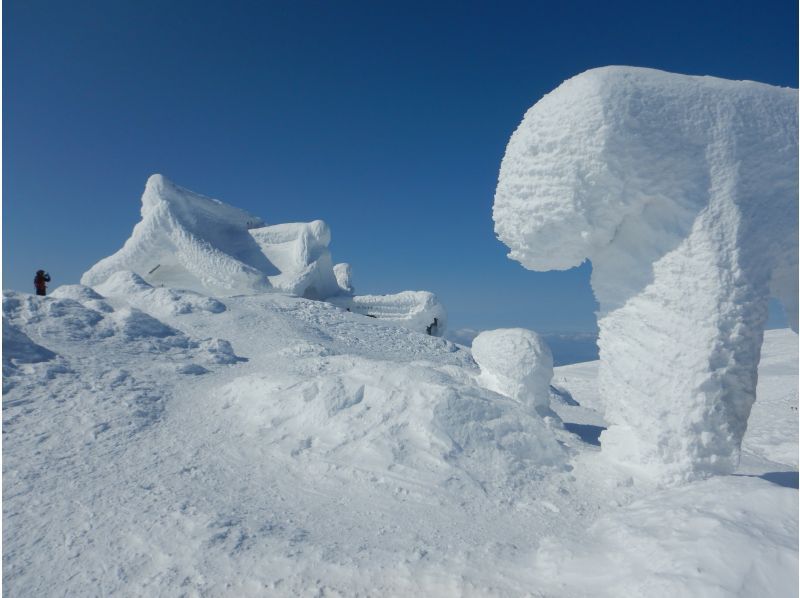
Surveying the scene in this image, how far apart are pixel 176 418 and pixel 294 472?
2.00 meters

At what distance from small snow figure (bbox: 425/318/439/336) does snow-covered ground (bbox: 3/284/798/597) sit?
1203cm

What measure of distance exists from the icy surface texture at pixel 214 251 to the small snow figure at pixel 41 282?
4042mm

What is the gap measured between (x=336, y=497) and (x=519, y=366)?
3472 mm

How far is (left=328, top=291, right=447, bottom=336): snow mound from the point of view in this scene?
18.8 metres

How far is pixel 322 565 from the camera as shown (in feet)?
9.72

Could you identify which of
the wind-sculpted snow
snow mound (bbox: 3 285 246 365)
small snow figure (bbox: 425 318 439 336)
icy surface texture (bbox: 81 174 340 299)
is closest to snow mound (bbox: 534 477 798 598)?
the wind-sculpted snow

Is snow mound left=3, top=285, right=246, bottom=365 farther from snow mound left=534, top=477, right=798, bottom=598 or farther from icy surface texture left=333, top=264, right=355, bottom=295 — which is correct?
icy surface texture left=333, top=264, right=355, bottom=295

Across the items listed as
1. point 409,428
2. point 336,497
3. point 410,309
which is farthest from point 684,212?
→ point 410,309

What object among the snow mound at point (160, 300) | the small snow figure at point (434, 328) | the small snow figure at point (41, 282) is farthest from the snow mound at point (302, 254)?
the small snow figure at point (41, 282)

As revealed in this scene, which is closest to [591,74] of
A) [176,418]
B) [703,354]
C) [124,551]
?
[703,354]

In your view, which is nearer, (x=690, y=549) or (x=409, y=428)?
(x=690, y=549)

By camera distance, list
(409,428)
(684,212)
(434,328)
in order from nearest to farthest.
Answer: (684,212) → (409,428) → (434,328)

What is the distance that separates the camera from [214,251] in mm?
17234

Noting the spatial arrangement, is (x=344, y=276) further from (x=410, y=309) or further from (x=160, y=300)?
(x=160, y=300)
